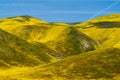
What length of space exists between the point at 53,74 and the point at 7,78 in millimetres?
27495

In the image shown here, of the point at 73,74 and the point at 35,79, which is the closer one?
the point at 35,79

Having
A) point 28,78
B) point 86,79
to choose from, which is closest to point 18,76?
point 28,78

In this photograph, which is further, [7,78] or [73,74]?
[73,74]

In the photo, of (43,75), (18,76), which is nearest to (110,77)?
(43,75)

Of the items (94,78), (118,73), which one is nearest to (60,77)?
(94,78)

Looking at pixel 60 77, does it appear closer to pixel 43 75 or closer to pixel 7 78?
pixel 43 75

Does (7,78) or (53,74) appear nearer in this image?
(7,78)

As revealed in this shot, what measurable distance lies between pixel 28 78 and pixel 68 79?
20.2 meters

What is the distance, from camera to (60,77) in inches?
7598

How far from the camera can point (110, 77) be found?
630ft

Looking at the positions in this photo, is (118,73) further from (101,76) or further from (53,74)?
(53,74)

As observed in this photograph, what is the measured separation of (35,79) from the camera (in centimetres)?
18512

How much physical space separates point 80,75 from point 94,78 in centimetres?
947

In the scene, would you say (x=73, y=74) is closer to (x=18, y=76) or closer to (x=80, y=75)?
(x=80, y=75)
